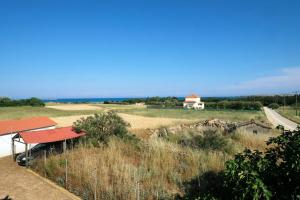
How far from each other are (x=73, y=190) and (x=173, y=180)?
3.37 m

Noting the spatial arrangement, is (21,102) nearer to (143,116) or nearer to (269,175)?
(143,116)

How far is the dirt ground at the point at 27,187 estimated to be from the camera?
8695 millimetres

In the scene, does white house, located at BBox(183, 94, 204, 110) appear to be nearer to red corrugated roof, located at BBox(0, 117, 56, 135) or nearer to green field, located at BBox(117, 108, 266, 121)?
green field, located at BBox(117, 108, 266, 121)

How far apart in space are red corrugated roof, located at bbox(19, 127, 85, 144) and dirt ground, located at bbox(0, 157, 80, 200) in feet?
6.03

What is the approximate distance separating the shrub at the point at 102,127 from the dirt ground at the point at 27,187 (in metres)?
4.48

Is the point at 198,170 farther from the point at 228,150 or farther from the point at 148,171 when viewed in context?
the point at 228,150

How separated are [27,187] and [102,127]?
712cm

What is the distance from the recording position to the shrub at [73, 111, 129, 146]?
15.9 meters

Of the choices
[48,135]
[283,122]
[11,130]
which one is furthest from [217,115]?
[11,130]

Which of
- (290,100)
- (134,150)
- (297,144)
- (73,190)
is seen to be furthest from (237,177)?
(290,100)

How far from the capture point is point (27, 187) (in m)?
9.66

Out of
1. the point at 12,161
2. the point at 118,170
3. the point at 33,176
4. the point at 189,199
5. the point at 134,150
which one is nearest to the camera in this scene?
the point at 189,199

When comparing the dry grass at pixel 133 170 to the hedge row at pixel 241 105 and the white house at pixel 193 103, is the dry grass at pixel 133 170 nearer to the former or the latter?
the hedge row at pixel 241 105

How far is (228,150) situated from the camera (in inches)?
518
